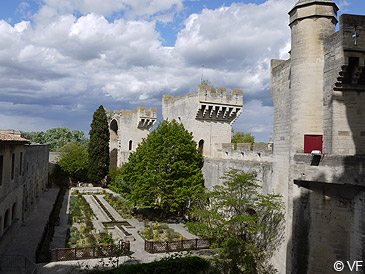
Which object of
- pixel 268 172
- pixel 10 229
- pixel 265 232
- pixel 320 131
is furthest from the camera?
pixel 10 229

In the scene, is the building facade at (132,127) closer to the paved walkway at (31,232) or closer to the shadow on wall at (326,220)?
the paved walkway at (31,232)

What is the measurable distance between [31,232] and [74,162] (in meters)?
22.7

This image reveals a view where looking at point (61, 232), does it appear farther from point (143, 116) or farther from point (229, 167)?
point (143, 116)

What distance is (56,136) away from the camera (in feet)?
257

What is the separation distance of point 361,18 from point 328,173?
17.9 ft

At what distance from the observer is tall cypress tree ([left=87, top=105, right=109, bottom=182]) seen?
133 feet

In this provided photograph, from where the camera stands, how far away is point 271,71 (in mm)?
16094

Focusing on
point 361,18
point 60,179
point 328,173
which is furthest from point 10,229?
point 60,179

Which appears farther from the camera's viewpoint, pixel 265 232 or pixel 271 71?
pixel 271 71

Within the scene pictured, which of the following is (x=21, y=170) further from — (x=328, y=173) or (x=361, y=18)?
(x=361, y=18)

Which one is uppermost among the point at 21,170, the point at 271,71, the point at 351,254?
the point at 271,71

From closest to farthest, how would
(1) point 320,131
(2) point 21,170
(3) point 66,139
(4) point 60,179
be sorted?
(1) point 320,131
(2) point 21,170
(4) point 60,179
(3) point 66,139

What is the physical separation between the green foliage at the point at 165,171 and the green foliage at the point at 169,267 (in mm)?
7774

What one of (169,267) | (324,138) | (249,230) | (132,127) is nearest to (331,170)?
(324,138)
